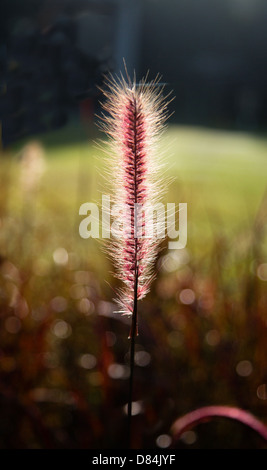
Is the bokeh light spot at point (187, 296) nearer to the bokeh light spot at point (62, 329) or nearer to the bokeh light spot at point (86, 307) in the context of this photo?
the bokeh light spot at point (86, 307)

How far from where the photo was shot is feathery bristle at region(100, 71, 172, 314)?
0.62 meters

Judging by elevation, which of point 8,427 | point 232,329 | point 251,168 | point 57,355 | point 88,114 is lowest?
point 8,427

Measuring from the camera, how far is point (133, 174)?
0.62m

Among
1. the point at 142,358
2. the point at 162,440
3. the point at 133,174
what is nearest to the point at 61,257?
the point at 142,358

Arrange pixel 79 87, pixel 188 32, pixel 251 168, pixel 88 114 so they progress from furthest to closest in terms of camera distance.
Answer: pixel 251 168 < pixel 188 32 < pixel 88 114 < pixel 79 87

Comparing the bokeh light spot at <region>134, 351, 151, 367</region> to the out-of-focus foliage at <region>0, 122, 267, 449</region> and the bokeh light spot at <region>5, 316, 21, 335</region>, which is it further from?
the bokeh light spot at <region>5, 316, 21, 335</region>

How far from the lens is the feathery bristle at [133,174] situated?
619 mm

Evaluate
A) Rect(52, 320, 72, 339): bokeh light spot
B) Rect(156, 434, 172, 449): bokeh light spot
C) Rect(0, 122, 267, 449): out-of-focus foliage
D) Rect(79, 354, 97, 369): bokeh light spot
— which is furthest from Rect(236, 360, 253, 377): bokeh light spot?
Rect(52, 320, 72, 339): bokeh light spot

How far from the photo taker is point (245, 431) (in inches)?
57.4

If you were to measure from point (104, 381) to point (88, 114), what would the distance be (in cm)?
62

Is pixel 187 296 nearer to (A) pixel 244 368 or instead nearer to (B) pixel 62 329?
(A) pixel 244 368

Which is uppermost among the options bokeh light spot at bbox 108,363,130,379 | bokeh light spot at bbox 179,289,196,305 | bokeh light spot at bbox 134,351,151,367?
bokeh light spot at bbox 179,289,196,305

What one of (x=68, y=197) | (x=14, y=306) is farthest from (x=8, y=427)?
(x=68, y=197)

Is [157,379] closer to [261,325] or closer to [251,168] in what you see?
[261,325]
